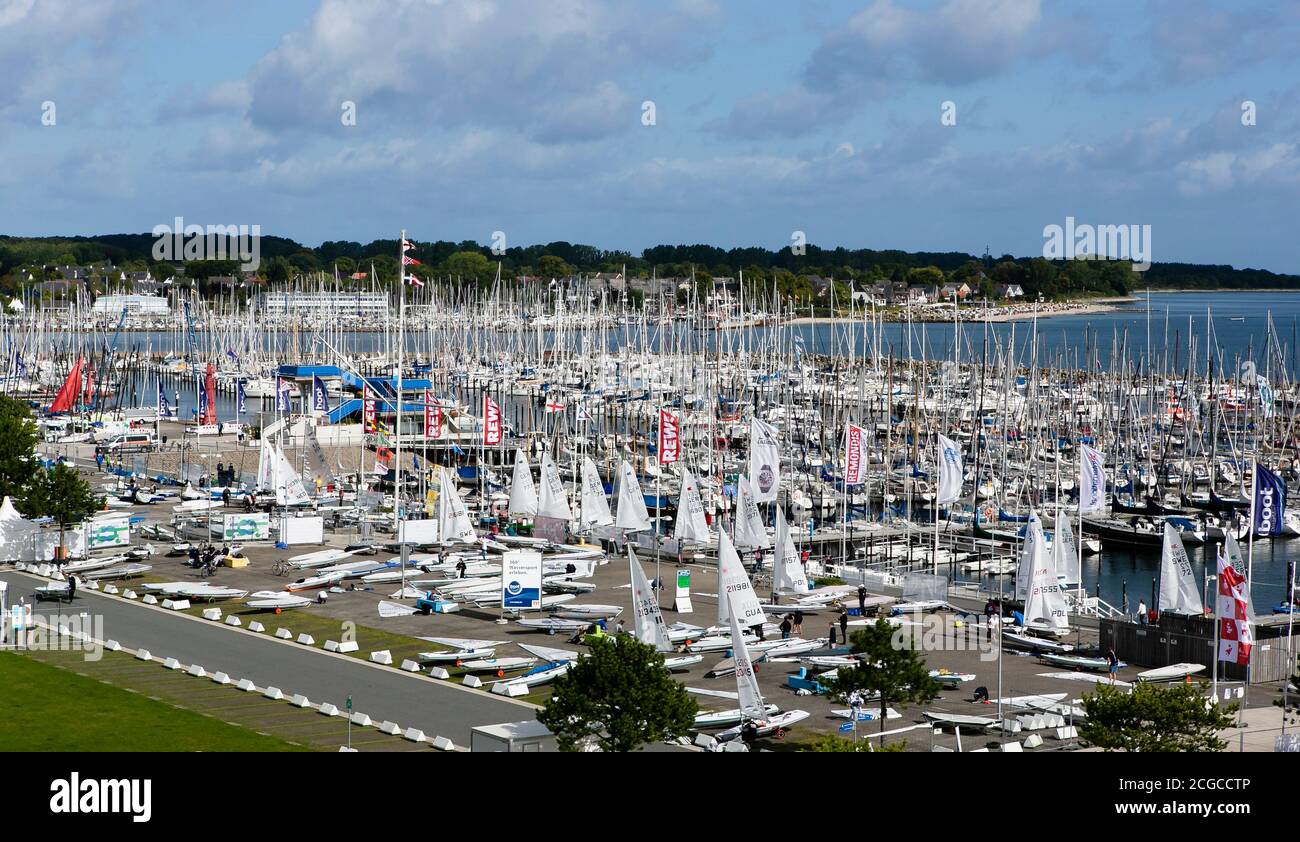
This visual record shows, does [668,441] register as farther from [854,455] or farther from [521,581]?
[521,581]

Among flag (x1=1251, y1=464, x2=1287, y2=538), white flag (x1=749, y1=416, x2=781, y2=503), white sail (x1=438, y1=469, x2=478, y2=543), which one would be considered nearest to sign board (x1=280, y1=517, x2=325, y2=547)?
white sail (x1=438, y1=469, x2=478, y2=543)

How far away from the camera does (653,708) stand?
30766 millimetres

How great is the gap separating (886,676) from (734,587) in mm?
9022

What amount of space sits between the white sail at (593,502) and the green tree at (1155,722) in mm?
37782

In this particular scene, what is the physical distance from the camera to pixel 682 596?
176 feet

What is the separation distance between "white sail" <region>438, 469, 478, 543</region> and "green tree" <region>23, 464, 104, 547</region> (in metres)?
14.2

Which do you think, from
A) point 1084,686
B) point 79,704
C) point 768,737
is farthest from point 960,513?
point 79,704

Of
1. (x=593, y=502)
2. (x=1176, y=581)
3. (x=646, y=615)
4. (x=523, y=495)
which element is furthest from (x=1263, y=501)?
(x=523, y=495)

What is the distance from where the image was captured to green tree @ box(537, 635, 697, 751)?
30312mm

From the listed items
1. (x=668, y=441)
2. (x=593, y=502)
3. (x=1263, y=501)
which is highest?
(x=668, y=441)
